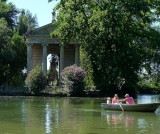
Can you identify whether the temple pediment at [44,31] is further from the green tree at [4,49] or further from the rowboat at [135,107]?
the rowboat at [135,107]

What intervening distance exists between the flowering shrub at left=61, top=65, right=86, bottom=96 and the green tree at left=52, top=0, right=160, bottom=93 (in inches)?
116

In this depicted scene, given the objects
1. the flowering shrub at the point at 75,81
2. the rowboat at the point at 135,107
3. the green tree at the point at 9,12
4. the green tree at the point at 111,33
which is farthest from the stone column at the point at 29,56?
the rowboat at the point at 135,107

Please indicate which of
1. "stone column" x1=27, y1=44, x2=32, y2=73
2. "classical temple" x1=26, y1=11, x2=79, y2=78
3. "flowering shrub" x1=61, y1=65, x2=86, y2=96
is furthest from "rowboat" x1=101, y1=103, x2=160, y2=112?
"stone column" x1=27, y1=44, x2=32, y2=73

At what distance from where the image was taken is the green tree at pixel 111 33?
61969 millimetres

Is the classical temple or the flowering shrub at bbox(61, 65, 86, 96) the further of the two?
the classical temple

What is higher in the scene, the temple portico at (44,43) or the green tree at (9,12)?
the green tree at (9,12)

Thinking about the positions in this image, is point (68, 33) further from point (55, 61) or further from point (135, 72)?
point (55, 61)

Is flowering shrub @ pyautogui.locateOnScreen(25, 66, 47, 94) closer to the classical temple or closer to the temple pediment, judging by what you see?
the classical temple

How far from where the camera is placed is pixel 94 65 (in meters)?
65.6

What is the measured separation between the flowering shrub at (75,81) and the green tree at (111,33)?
296cm

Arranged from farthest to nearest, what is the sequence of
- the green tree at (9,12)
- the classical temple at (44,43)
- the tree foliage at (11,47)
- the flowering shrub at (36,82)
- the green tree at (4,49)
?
the green tree at (9,12) → the classical temple at (44,43) → the tree foliage at (11,47) → the green tree at (4,49) → the flowering shrub at (36,82)

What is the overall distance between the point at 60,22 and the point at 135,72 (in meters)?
14.2

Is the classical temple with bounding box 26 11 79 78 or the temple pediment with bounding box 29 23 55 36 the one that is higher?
the temple pediment with bounding box 29 23 55 36

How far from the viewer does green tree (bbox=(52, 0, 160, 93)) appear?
6197cm
